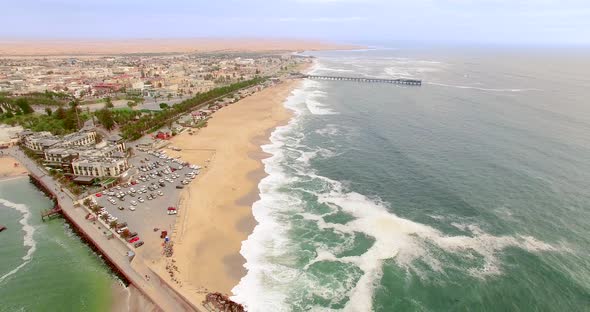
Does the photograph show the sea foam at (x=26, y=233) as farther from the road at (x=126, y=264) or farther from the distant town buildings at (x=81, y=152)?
the distant town buildings at (x=81, y=152)

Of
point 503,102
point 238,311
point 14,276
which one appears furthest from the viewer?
point 503,102

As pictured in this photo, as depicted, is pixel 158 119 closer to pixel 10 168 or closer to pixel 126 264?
pixel 10 168

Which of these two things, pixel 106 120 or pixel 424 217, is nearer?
pixel 424 217

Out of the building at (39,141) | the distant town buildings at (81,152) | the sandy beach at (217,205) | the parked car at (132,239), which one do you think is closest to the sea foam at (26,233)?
the distant town buildings at (81,152)

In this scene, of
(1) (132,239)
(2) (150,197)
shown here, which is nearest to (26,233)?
(2) (150,197)

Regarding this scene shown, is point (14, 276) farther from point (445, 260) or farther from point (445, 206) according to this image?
point (445, 206)

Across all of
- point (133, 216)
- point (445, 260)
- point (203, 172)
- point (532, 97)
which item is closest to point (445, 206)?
point (445, 260)

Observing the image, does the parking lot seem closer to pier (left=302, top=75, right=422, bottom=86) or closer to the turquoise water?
the turquoise water
